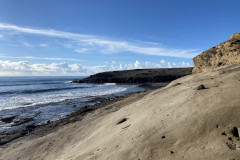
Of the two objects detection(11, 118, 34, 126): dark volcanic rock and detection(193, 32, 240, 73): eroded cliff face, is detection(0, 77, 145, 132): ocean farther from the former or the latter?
detection(193, 32, 240, 73): eroded cliff face

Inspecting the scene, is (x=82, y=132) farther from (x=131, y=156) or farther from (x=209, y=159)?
(x=209, y=159)

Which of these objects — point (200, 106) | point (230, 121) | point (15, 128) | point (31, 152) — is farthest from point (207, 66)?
point (15, 128)

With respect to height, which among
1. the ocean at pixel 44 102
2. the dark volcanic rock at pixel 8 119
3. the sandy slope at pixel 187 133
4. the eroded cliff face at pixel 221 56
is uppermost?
the eroded cliff face at pixel 221 56

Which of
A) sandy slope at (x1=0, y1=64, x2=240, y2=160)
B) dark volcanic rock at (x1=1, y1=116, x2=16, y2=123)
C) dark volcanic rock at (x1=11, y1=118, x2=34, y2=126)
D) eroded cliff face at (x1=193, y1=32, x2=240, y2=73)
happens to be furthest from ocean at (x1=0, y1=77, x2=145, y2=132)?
eroded cliff face at (x1=193, y1=32, x2=240, y2=73)

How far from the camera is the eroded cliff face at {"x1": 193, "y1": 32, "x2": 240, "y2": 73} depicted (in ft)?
43.6

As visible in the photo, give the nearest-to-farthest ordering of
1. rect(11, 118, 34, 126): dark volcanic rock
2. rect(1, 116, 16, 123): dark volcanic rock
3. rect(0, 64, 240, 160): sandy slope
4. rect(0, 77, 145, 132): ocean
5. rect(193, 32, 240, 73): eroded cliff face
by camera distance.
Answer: rect(0, 64, 240, 160): sandy slope
rect(193, 32, 240, 73): eroded cliff face
rect(11, 118, 34, 126): dark volcanic rock
rect(1, 116, 16, 123): dark volcanic rock
rect(0, 77, 145, 132): ocean

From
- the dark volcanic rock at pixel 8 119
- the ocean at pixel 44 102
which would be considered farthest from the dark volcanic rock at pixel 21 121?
the dark volcanic rock at pixel 8 119

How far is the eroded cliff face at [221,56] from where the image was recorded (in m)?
13.3

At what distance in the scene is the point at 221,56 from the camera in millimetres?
14781

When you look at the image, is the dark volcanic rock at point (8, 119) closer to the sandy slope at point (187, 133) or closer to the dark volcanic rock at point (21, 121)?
the dark volcanic rock at point (21, 121)

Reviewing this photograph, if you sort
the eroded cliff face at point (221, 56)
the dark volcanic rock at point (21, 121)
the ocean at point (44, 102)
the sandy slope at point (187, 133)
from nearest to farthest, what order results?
the sandy slope at point (187, 133) → the eroded cliff face at point (221, 56) → the dark volcanic rock at point (21, 121) → the ocean at point (44, 102)

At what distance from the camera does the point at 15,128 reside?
13586 millimetres

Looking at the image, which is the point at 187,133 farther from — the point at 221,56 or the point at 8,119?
the point at 8,119

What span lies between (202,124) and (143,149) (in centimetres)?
184
